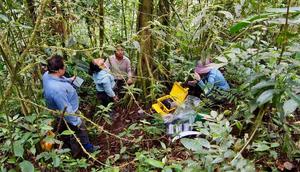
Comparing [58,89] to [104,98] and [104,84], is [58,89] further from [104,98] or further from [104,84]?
[104,98]

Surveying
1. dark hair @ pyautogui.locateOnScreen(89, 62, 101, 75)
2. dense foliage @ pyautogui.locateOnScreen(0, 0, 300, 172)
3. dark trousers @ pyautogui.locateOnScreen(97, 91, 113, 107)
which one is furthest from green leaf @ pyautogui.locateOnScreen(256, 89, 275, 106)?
dark trousers @ pyautogui.locateOnScreen(97, 91, 113, 107)

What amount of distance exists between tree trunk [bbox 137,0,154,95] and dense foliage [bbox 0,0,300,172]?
2cm

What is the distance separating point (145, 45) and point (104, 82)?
0.92 m

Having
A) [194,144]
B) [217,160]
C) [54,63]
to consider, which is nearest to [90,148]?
[54,63]

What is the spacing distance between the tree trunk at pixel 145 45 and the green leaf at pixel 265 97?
3059mm

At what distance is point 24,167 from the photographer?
250cm

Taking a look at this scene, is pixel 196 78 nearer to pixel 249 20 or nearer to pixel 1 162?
pixel 1 162

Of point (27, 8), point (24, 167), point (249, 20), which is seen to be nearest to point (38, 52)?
point (27, 8)

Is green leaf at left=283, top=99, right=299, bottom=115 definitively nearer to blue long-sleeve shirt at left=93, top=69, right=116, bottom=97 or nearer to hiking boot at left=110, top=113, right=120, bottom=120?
blue long-sleeve shirt at left=93, top=69, right=116, bottom=97

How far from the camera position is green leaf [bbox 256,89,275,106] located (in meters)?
1.82

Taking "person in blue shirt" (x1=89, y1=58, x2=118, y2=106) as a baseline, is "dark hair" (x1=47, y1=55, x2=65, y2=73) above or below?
above

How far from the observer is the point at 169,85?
5.91 m

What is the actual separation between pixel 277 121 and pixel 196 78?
2405 mm

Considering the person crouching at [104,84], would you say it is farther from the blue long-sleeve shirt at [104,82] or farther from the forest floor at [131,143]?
the forest floor at [131,143]
